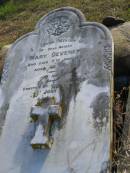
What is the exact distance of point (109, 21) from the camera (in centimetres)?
714

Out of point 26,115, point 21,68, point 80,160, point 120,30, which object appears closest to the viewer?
point 80,160

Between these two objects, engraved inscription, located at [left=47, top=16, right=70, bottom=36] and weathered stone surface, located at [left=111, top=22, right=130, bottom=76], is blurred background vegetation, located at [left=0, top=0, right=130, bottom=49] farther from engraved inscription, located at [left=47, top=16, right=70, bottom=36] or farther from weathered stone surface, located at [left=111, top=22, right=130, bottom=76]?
engraved inscription, located at [left=47, top=16, right=70, bottom=36]

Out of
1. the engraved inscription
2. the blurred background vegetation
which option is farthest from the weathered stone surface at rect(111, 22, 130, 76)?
the blurred background vegetation

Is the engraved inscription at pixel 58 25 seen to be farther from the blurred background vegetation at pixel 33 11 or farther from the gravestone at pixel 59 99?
the blurred background vegetation at pixel 33 11

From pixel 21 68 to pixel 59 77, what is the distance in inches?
25.0

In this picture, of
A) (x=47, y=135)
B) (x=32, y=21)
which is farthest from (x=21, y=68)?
(x=32, y=21)

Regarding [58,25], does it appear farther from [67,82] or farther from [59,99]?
[59,99]

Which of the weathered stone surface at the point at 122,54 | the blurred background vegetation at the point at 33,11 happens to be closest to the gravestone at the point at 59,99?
the weathered stone surface at the point at 122,54

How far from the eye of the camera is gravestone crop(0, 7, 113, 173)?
5059 millimetres

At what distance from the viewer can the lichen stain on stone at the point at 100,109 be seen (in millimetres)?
5152

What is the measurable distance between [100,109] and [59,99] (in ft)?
1.81

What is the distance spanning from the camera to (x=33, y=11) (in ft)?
33.2

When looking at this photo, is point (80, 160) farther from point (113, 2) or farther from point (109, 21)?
point (113, 2)

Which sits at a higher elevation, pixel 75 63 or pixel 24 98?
pixel 75 63
